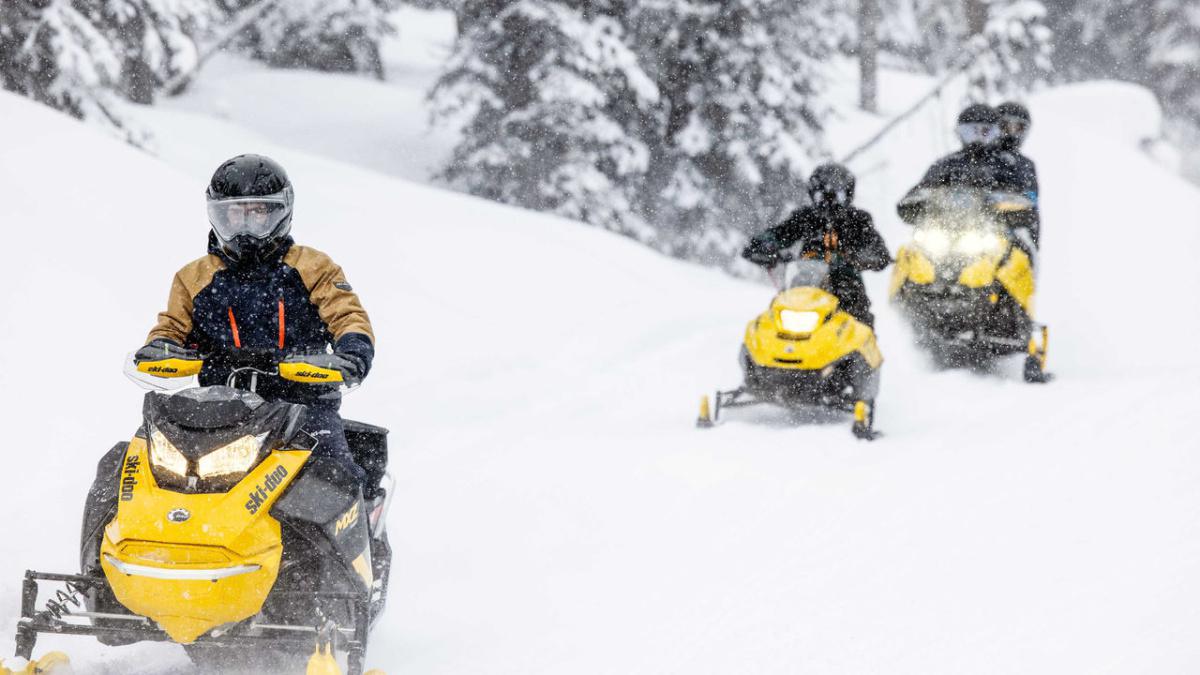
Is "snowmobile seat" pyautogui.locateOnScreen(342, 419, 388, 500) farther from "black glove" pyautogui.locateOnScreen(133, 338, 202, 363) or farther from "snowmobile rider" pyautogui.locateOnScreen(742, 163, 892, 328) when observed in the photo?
"snowmobile rider" pyautogui.locateOnScreen(742, 163, 892, 328)

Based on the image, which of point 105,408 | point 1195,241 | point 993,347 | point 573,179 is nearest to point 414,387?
point 105,408

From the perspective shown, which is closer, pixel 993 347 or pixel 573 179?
pixel 993 347

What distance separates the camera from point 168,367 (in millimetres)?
3484

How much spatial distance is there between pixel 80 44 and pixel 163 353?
9.82m

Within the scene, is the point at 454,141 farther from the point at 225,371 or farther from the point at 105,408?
the point at 225,371

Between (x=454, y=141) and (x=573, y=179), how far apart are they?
6459 millimetres

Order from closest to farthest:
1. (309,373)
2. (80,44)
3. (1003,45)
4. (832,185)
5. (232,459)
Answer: (232,459), (309,373), (832,185), (80,44), (1003,45)

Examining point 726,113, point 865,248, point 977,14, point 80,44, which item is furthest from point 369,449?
point 977,14

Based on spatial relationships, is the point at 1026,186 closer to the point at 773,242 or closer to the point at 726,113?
the point at 773,242

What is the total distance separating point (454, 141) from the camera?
22.6 meters

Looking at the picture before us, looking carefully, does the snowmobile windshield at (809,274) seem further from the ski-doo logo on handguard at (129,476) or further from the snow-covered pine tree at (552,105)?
the snow-covered pine tree at (552,105)

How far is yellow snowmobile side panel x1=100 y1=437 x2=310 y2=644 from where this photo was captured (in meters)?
3.07

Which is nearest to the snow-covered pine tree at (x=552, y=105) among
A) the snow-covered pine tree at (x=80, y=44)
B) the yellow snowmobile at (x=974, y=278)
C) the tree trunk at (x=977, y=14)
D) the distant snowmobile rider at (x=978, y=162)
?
the snow-covered pine tree at (x=80, y=44)

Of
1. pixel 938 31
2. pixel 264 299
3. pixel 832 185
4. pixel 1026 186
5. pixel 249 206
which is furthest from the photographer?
pixel 938 31
